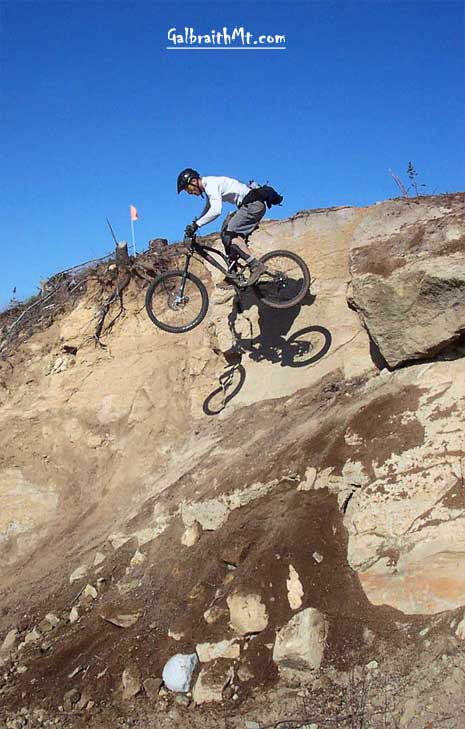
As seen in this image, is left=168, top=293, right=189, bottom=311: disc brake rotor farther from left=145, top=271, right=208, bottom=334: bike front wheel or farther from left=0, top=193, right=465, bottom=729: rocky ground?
left=0, top=193, right=465, bottom=729: rocky ground

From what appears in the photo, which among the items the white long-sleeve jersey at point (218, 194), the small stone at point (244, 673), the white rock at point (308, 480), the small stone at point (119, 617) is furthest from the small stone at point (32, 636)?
the white long-sleeve jersey at point (218, 194)

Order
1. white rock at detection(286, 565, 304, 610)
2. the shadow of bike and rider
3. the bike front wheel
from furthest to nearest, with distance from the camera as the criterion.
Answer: the shadow of bike and rider < the bike front wheel < white rock at detection(286, 565, 304, 610)

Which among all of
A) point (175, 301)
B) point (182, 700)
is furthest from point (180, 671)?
point (175, 301)

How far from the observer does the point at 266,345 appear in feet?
33.8

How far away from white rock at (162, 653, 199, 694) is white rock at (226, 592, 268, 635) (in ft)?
1.54

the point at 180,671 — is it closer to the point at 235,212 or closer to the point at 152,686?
the point at 152,686

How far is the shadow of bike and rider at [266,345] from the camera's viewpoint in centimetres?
970

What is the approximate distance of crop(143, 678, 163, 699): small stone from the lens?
5.20 metres

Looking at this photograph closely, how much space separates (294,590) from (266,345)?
18.0ft

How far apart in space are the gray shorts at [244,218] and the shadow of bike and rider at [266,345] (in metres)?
1.82

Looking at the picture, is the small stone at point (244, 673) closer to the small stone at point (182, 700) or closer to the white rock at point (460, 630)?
the small stone at point (182, 700)

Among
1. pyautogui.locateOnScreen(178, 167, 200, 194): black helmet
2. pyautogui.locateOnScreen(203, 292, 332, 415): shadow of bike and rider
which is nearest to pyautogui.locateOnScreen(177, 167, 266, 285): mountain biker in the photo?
pyautogui.locateOnScreen(178, 167, 200, 194): black helmet

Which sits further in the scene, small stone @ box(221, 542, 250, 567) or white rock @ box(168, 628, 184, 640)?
small stone @ box(221, 542, 250, 567)

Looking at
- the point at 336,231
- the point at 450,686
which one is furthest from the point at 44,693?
the point at 336,231
